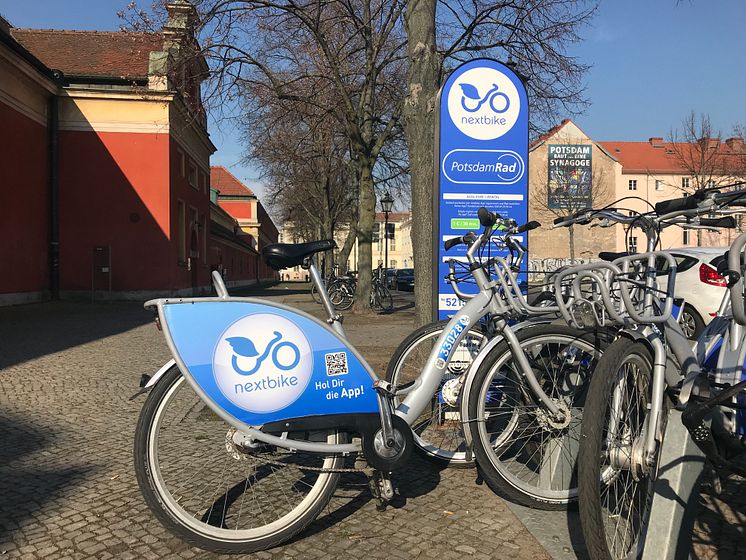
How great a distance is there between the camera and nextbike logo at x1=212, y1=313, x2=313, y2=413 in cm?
263

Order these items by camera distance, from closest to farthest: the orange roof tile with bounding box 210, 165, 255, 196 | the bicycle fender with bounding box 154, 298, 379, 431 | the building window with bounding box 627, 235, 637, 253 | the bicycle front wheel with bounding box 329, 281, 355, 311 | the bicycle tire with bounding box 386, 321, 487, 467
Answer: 1. the bicycle fender with bounding box 154, 298, 379, 431
2. the building window with bounding box 627, 235, 637, 253
3. the bicycle tire with bounding box 386, 321, 487, 467
4. the bicycle front wheel with bounding box 329, 281, 355, 311
5. the orange roof tile with bounding box 210, 165, 255, 196

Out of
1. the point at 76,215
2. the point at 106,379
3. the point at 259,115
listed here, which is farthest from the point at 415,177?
the point at 76,215

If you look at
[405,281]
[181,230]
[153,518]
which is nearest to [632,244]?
[153,518]

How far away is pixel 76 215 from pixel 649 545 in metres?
22.7

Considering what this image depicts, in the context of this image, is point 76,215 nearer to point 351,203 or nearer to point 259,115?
point 259,115

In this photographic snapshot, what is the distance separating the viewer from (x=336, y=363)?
111 inches

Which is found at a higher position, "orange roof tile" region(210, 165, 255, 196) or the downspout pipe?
"orange roof tile" region(210, 165, 255, 196)

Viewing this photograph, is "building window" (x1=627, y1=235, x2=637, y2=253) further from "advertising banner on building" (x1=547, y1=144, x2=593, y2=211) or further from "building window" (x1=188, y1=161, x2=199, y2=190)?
"advertising banner on building" (x1=547, y1=144, x2=593, y2=211)

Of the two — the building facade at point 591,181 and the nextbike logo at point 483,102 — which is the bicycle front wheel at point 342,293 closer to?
the nextbike logo at point 483,102

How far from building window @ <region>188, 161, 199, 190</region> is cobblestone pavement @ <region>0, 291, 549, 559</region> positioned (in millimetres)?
22672

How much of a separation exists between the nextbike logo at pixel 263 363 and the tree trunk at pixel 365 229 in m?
14.1

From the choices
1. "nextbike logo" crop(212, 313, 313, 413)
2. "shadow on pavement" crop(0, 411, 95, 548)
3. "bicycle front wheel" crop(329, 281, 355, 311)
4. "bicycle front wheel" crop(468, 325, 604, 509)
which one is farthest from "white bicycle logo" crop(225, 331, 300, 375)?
"bicycle front wheel" crop(329, 281, 355, 311)

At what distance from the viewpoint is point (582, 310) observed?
3.02m

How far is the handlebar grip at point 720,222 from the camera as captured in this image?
267 cm
